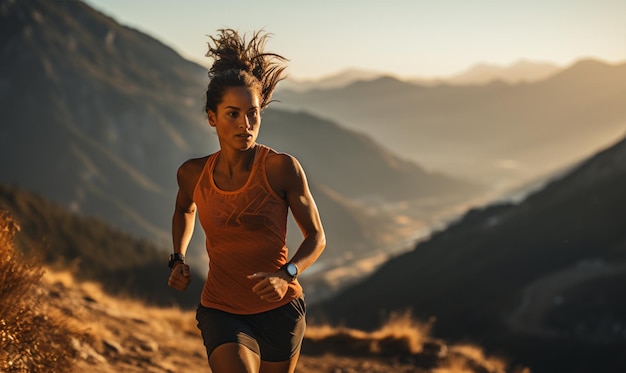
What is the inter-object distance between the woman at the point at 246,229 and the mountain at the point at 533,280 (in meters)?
40.5

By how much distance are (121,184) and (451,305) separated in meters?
148

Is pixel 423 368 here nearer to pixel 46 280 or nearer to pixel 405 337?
pixel 405 337

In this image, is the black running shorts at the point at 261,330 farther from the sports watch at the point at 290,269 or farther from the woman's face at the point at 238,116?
the woman's face at the point at 238,116

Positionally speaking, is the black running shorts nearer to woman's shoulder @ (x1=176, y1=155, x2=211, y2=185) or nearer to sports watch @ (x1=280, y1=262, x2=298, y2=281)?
sports watch @ (x1=280, y1=262, x2=298, y2=281)

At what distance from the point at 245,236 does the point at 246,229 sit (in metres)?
0.04

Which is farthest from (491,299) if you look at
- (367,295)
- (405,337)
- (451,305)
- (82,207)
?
(82,207)

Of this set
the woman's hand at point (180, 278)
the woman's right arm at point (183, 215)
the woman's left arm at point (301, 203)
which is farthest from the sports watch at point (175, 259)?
the woman's left arm at point (301, 203)

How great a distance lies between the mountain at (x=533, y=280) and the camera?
4750 centimetres

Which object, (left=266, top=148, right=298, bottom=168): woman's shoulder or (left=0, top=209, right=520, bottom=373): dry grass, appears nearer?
(left=266, top=148, right=298, bottom=168): woman's shoulder

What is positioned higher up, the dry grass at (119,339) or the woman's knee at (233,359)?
the dry grass at (119,339)

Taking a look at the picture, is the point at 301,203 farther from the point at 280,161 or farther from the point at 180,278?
the point at 180,278

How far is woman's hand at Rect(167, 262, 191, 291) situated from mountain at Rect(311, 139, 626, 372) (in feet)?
133

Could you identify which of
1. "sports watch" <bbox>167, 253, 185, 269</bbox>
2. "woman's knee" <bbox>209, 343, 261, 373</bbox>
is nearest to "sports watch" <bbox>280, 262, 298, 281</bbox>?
"woman's knee" <bbox>209, 343, 261, 373</bbox>

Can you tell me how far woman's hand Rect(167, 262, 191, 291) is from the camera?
3.73m
